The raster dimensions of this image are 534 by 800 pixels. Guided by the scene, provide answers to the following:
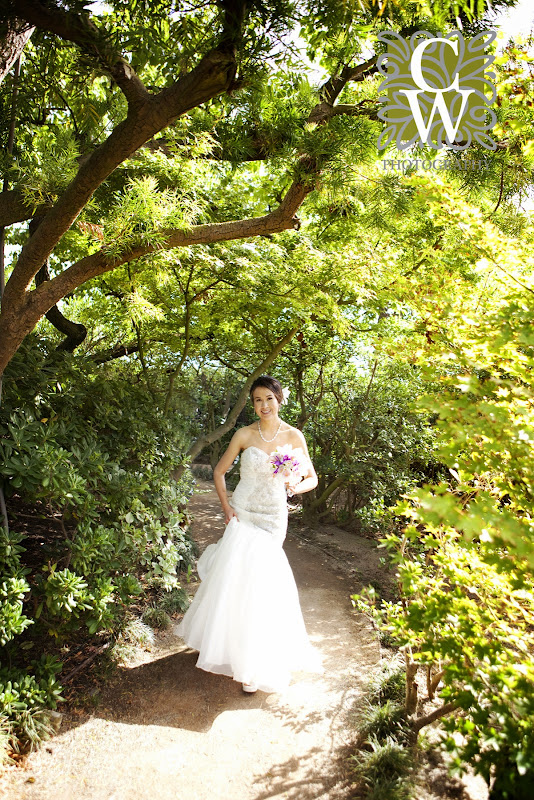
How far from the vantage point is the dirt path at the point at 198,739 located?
271cm

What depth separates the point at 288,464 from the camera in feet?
13.1

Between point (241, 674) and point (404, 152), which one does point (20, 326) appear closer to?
point (241, 674)

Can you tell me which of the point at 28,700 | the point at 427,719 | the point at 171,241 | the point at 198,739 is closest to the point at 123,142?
the point at 171,241

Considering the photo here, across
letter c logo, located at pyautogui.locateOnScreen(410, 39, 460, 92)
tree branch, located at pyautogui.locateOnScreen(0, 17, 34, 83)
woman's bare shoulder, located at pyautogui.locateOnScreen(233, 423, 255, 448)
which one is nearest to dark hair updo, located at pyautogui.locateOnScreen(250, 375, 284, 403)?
woman's bare shoulder, located at pyautogui.locateOnScreen(233, 423, 255, 448)

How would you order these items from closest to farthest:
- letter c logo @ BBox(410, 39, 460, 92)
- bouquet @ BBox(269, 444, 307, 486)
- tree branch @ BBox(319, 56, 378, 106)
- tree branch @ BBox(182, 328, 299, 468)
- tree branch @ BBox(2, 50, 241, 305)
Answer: tree branch @ BBox(2, 50, 241, 305) → letter c logo @ BBox(410, 39, 460, 92) → tree branch @ BBox(319, 56, 378, 106) → bouquet @ BBox(269, 444, 307, 486) → tree branch @ BBox(182, 328, 299, 468)

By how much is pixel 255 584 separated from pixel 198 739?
1.01 metres

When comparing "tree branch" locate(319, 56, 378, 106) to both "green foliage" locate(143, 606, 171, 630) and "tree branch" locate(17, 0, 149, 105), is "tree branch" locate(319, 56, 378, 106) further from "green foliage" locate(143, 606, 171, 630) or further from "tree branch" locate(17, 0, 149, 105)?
"green foliage" locate(143, 606, 171, 630)

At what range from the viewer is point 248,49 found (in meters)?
2.30

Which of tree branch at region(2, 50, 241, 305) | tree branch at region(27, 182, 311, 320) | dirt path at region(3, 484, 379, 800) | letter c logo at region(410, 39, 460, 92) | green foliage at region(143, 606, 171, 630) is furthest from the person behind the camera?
green foliage at region(143, 606, 171, 630)

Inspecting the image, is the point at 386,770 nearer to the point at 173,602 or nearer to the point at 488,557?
the point at 488,557

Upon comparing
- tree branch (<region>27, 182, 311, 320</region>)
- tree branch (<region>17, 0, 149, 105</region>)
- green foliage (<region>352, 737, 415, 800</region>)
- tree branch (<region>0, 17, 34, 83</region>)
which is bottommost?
green foliage (<region>352, 737, 415, 800</region>)

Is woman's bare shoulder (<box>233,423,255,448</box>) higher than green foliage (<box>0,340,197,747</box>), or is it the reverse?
woman's bare shoulder (<box>233,423,255,448</box>)

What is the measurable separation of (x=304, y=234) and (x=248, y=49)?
4.27 metres

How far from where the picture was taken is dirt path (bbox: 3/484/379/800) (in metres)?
2.71
